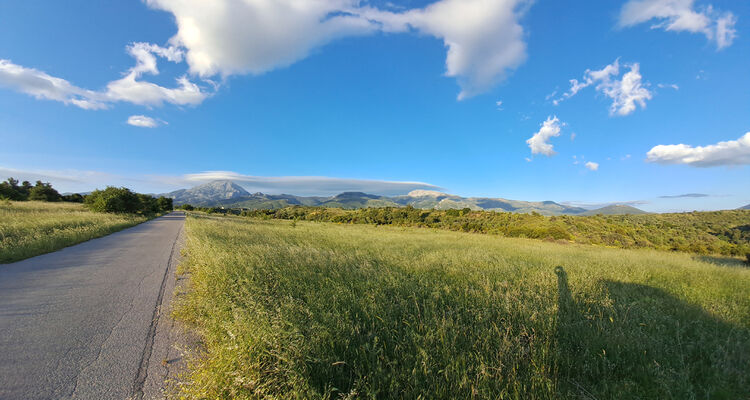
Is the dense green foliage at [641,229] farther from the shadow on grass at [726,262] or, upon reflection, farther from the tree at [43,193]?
the tree at [43,193]

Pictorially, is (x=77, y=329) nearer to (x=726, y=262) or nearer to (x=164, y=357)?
(x=164, y=357)

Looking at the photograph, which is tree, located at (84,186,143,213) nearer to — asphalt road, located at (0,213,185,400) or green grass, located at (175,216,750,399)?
asphalt road, located at (0,213,185,400)

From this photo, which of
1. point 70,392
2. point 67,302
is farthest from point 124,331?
point 67,302

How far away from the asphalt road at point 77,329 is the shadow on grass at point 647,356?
198 inches

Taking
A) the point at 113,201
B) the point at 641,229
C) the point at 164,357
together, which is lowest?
the point at 641,229

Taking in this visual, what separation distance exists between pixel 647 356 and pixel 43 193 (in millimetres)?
83740

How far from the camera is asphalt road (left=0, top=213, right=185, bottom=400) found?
257 centimetres

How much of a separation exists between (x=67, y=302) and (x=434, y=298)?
7178 millimetres

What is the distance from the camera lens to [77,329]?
12.1 ft

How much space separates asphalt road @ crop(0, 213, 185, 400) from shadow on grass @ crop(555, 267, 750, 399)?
503cm

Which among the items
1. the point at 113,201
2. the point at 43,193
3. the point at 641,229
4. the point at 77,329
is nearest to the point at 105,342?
the point at 77,329

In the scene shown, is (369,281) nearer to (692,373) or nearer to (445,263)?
(445,263)

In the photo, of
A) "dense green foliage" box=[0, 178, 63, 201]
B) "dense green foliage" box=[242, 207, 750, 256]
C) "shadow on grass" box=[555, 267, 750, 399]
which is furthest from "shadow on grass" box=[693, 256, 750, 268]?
"dense green foliage" box=[0, 178, 63, 201]

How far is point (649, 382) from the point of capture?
2.78m
